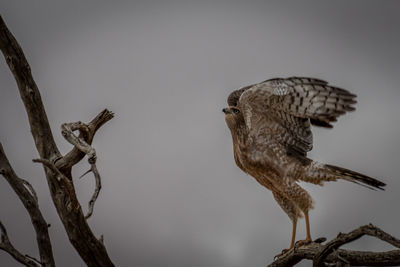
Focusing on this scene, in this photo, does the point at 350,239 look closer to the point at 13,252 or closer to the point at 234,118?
the point at 234,118

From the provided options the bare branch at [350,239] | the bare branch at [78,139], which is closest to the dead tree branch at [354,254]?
the bare branch at [350,239]

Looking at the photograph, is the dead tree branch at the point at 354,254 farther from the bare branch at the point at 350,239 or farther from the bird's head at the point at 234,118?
the bird's head at the point at 234,118

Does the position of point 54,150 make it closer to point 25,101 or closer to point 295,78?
point 25,101

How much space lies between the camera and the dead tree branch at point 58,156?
8.97 ft

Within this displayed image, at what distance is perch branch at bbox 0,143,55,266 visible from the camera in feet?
9.40

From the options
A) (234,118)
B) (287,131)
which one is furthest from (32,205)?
(287,131)

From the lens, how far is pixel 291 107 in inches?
119

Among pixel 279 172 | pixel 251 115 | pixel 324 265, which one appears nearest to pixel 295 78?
pixel 251 115

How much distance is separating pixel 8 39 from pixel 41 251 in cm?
132

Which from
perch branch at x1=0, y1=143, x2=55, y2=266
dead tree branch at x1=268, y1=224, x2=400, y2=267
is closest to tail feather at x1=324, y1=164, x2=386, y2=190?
dead tree branch at x1=268, y1=224, x2=400, y2=267

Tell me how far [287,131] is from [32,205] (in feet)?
5.58

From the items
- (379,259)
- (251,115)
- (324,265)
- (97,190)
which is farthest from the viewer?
(251,115)

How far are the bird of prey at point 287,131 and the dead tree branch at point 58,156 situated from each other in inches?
34.9

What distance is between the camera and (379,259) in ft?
7.84
